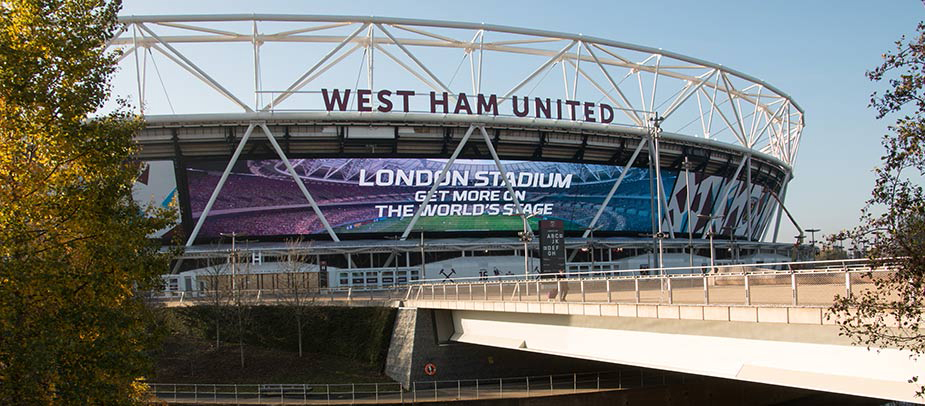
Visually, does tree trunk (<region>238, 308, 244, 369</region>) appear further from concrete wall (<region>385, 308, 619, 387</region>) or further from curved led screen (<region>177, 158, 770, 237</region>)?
curved led screen (<region>177, 158, 770, 237</region>)

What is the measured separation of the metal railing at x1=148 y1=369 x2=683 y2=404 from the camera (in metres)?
36.9

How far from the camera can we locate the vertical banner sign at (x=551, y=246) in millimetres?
46125

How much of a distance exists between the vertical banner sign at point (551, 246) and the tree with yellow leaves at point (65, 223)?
32.0m

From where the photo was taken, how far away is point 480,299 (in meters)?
36.6

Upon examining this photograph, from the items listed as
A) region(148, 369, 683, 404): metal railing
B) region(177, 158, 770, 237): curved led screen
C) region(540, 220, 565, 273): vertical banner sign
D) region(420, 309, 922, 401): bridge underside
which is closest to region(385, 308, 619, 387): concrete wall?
region(148, 369, 683, 404): metal railing

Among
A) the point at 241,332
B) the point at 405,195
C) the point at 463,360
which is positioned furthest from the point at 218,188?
the point at 463,360

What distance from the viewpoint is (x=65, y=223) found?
14.6 metres

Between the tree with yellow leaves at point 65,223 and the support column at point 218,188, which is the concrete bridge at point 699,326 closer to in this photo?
the tree with yellow leaves at point 65,223

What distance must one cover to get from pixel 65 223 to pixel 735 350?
1599 centimetres

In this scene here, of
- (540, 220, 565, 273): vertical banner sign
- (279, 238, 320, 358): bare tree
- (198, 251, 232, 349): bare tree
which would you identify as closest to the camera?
(540, 220, 565, 273): vertical banner sign

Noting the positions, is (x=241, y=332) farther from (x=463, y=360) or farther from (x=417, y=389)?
(x=463, y=360)

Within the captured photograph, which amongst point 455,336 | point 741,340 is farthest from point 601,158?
point 741,340

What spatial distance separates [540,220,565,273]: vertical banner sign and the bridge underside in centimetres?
1286

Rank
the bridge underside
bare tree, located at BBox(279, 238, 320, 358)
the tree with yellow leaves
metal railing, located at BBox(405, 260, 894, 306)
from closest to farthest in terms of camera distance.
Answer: the tree with yellow leaves
the bridge underside
metal railing, located at BBox(405, 260, 894, 306)
bare tree, located at BBox(279, 238, 320, 358)
